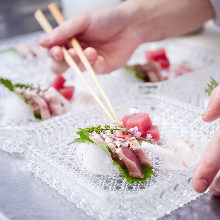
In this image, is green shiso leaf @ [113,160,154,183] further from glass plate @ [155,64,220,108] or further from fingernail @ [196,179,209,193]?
glass plate @ [155,64,220,108]

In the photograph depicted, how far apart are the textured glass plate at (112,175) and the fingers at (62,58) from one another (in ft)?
0.87

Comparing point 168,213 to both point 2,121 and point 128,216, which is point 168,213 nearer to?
point 128,216

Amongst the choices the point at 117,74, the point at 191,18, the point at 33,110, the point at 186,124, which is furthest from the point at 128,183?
the point at 191,18

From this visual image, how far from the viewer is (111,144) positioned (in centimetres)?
115

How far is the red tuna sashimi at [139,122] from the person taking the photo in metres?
1.34

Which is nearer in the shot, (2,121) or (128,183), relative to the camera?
(128,183)

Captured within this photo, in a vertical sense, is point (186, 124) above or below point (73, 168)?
below

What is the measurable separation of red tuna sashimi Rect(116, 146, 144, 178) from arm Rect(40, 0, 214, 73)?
70cm

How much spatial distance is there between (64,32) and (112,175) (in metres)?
0.85

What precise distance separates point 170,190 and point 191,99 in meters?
0.81

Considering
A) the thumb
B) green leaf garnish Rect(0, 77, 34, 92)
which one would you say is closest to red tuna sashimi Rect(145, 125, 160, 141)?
green leaf garnish Rect(0, 77, 34, 92)

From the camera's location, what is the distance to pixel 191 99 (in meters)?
1.76

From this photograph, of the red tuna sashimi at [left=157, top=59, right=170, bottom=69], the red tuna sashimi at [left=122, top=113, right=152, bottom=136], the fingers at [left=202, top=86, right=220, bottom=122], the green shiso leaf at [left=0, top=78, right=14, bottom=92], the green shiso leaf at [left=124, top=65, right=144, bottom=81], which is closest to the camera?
the fingers at [left=202, top=86, right=220, bottom=122]

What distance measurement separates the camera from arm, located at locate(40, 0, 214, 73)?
1809mm
